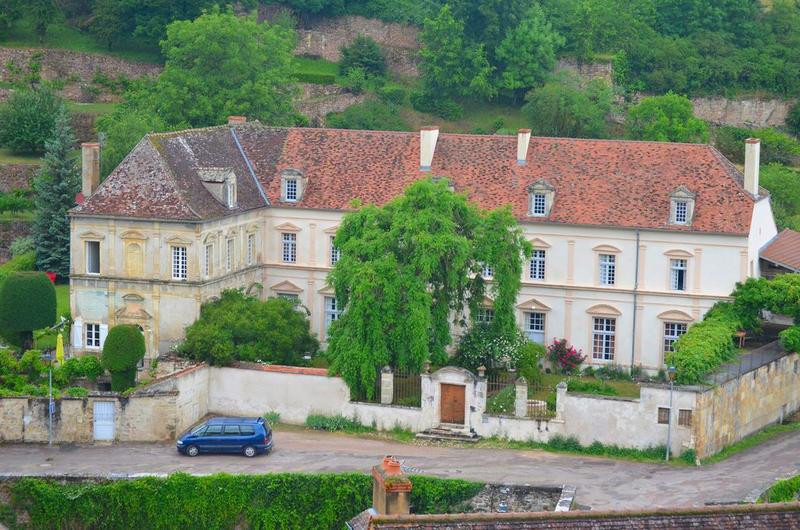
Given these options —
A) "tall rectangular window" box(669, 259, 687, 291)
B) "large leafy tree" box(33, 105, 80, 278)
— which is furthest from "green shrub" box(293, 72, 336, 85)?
"tall rectangular window" box(669, 259, 687, 291)

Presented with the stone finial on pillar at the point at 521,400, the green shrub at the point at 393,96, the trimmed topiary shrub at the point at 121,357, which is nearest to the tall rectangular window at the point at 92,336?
the trimmed topiary shrub at the point at 121,357

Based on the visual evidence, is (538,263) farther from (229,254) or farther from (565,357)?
(229,254)

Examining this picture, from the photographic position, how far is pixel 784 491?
4788 centimetres

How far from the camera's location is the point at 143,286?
60375 millimetres

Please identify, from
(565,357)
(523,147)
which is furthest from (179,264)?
(565,357)

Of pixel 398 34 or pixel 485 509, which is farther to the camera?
pixel 398 34

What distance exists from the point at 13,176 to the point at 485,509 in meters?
43.5

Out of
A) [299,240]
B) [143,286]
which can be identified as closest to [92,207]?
[143,286]

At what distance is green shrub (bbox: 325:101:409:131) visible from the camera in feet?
297

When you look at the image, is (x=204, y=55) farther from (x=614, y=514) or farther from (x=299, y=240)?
(x=614, y=514)

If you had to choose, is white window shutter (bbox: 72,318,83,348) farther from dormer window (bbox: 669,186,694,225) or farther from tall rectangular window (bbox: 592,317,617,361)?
dormer window (bbox: 669,186,694,225)

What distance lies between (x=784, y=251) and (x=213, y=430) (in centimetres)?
2311

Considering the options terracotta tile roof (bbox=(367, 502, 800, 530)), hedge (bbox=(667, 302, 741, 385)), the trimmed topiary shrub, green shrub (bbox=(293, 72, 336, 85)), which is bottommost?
terracotta tile roof (bbox=(367, 502, 800, 530))

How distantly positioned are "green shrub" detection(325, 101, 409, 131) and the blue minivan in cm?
4045
